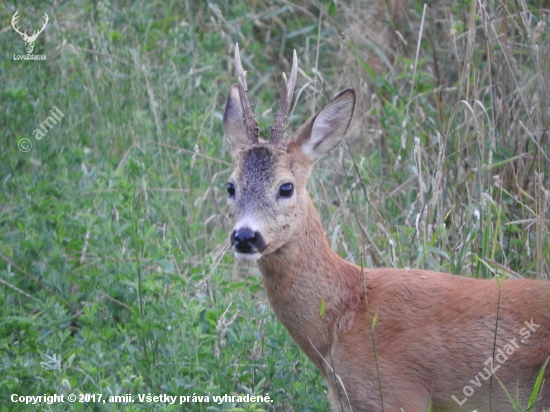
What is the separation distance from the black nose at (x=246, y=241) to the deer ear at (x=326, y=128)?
0.79 metres

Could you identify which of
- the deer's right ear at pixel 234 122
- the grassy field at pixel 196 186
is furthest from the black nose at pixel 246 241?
the deer's right ear at pixel 234 122

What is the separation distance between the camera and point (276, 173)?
15.2 feet

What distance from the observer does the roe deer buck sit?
163 inches

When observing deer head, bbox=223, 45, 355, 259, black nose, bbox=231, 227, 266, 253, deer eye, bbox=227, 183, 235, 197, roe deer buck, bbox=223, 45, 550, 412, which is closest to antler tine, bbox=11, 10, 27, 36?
deer head, bbox=223, 45, 355, 259

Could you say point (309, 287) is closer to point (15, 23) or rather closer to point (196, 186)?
point (196, 186)

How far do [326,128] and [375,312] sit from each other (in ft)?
3.72

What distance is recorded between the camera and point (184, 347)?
4566mm

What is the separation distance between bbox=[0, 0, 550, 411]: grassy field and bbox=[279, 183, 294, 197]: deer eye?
0.72 metres

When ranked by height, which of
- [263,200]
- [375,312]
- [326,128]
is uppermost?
[326,128]

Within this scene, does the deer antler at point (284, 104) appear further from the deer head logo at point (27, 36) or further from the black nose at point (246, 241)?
the deer head logo at point (27, 36)

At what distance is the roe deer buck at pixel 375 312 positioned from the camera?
4137 millimetres

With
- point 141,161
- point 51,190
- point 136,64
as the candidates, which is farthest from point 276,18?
point 51,190

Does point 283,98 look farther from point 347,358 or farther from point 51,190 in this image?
point 51,190

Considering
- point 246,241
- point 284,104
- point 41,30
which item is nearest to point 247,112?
point 284,104
